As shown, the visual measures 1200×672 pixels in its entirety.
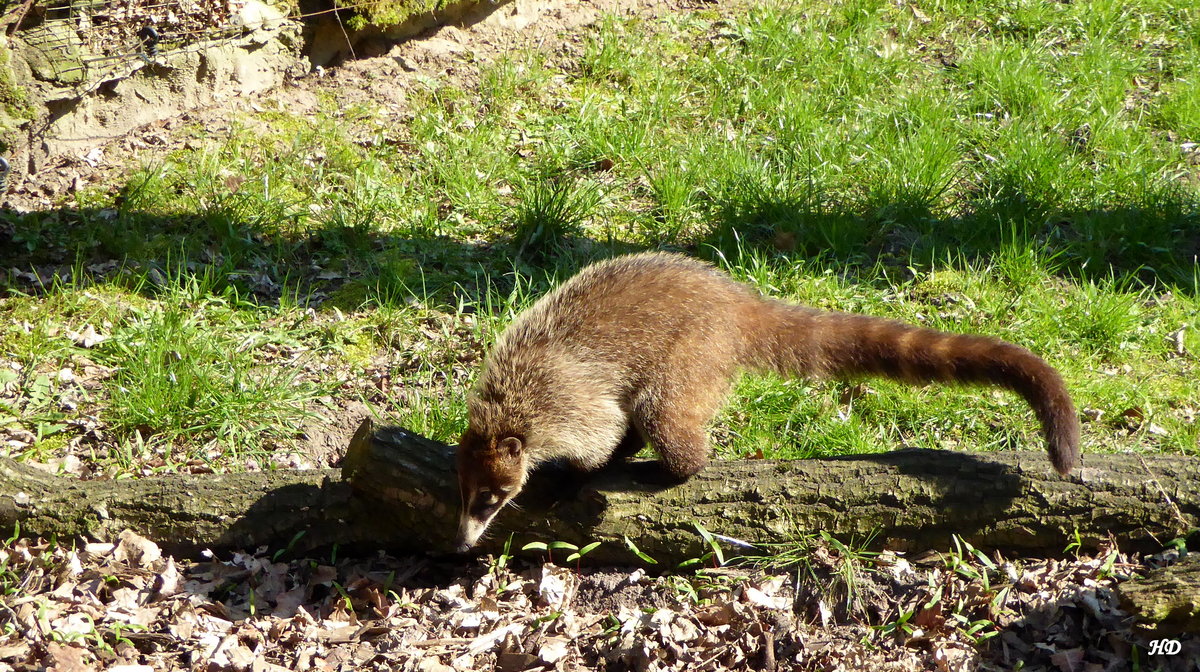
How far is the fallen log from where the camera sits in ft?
12.7

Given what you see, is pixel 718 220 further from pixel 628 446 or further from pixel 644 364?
pixel 644 364

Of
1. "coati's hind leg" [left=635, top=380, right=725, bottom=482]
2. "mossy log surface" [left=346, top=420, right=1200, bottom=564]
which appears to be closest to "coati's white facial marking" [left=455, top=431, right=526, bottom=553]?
"mossy log surface" [left=346, top=420, right=1200, bottom=564]

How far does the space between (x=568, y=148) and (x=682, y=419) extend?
355cm

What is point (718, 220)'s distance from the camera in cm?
645

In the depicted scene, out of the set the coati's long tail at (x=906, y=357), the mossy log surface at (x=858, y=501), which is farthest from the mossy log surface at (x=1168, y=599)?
the coati's long tail at (x=906, y=357)

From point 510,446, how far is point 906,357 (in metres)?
1.71

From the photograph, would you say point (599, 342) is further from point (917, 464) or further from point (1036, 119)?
point (1036, 119)

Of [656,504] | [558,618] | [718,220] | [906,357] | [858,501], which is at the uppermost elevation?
[906,357]

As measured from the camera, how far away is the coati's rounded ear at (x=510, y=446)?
4.06 meters

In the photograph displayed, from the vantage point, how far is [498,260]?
6.27 metres

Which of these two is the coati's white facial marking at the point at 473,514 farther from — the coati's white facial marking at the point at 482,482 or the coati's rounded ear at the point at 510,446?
the coati's rounded ear at the point at 510,446

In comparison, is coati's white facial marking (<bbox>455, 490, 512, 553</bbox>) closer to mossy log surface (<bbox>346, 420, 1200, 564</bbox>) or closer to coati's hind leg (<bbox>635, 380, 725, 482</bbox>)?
mossy log surface (<bbox>346, 420, 1200, 564</bbox>)

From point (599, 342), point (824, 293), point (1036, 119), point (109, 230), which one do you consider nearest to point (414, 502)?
point (599, 342)

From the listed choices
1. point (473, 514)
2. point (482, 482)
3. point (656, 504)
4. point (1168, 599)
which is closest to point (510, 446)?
point (482, 482)
